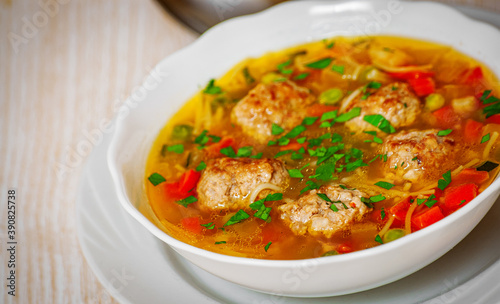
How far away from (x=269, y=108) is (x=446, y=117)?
3.64ft

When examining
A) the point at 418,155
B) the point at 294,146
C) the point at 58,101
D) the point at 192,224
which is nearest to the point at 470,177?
the point at 418,155

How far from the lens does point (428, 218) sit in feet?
9.50

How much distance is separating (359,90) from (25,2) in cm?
456

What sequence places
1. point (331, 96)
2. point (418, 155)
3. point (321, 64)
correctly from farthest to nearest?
point (321, 64) < point (331, 96) < point (418, 155)

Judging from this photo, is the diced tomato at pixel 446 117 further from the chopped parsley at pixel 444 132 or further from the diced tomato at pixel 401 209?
the diced tomato at pixel 401 209

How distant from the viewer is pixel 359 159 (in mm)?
3361

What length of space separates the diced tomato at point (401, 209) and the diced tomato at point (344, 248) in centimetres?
31

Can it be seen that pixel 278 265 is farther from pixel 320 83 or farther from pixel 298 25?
pixel 298 25

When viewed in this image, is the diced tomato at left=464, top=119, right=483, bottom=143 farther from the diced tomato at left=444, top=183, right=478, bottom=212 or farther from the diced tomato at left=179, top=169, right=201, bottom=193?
the diced tomato at left=179, top=169, right=201, bottom=193

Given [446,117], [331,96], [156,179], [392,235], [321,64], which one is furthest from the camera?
[321,64]

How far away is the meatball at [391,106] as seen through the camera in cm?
353

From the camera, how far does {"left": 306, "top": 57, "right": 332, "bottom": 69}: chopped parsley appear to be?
4.28m

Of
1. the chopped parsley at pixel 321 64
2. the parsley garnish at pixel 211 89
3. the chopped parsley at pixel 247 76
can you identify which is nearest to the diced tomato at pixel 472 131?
the chopped parsley at pixel 321 64

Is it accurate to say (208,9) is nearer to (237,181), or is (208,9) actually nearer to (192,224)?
(237,181)
